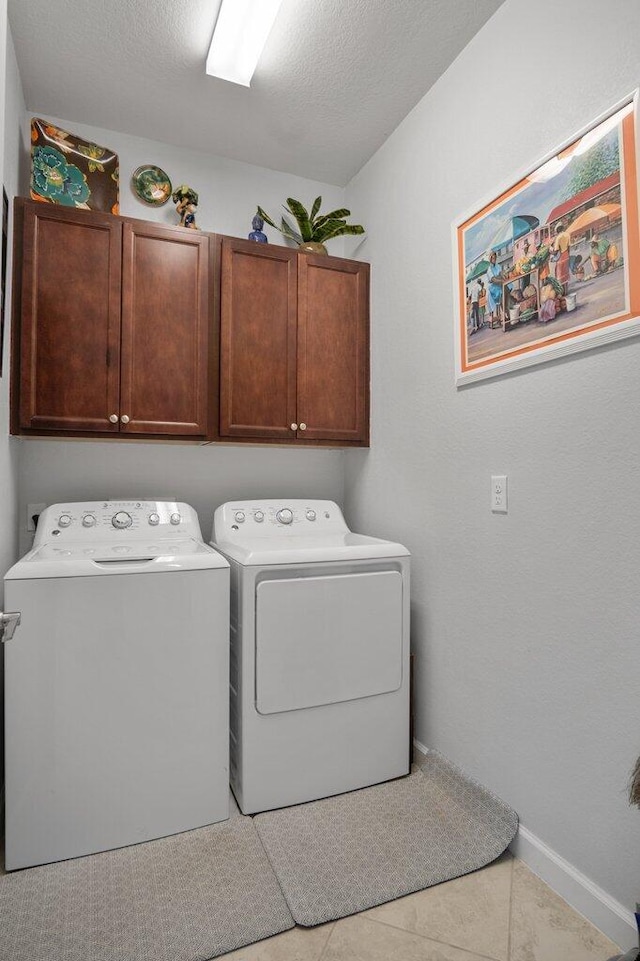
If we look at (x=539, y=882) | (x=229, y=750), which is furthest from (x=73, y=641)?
(x=539, y=882)

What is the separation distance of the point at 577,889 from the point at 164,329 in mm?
2343

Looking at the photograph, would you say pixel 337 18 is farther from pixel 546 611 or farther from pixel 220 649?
pixel 220 649

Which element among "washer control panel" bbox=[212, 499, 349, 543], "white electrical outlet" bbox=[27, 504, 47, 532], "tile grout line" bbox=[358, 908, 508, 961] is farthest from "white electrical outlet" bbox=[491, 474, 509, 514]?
"white electrical outlet" bbox=[27, 504, 47, 532]

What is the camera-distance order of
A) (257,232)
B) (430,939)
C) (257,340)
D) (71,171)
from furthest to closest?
1. (257,232)
2. (257,340)
3. (71,171)
4. (430,939)

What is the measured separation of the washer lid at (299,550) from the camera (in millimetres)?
1854

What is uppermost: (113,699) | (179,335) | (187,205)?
(187,205)

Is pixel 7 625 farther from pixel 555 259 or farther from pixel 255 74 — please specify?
pixel 255 74

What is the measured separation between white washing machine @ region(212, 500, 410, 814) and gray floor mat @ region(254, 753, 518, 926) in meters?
0.09

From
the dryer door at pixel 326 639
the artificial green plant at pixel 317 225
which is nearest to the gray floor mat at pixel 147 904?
the dryer door at pixel 326 639

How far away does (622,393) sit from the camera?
1339mm

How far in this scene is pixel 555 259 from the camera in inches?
60.3

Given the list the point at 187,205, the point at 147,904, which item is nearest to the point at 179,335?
the point at 187,205

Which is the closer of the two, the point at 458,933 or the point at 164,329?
the point at 458,933

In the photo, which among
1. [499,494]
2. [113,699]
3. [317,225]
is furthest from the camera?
[317,225]
